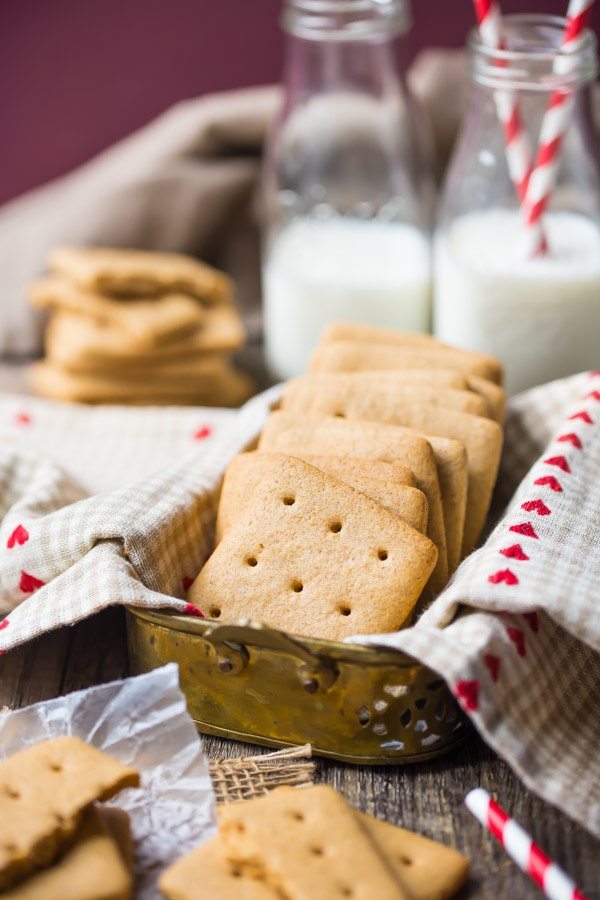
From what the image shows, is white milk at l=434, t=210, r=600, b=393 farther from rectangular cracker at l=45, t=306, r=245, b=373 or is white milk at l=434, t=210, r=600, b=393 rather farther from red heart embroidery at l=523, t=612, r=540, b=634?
red heart embroidery at l=523, t=612, r=540, b=634

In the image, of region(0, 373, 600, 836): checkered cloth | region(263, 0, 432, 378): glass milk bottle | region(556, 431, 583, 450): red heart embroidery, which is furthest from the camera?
region(263, 0, 432, 378): glass milk bottle

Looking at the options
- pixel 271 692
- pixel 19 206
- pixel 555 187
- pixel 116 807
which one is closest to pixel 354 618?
pixel 271 692

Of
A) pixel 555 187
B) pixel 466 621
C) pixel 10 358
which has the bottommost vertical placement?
pixel 10 358

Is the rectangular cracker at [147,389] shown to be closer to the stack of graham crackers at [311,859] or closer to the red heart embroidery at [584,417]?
the red heart embroidery at [584,417]

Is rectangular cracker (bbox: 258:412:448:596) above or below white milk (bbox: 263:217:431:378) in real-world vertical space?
above

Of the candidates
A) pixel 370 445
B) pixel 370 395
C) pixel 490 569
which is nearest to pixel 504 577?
pixel 490 569

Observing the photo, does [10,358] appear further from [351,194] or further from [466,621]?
[466,621]

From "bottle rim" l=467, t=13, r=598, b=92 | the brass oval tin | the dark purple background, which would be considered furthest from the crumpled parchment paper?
the dark purple background
